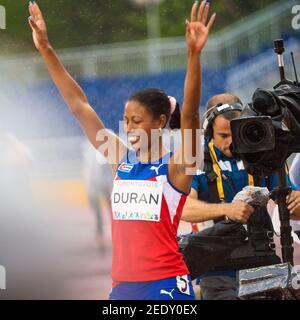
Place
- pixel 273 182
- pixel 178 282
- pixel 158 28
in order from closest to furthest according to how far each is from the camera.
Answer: pixel 178 282 → pixel 273 182 → pixel 158 28

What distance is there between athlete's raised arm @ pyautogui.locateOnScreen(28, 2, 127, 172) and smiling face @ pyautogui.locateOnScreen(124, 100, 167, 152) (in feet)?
0.58

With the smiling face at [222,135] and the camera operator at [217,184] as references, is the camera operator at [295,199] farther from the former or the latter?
the smiling face at [222,135]

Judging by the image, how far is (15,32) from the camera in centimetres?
521

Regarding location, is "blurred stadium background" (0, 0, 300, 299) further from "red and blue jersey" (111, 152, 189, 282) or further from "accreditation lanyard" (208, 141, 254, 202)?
"red and blue jersey" (111, 152, 189, 282)

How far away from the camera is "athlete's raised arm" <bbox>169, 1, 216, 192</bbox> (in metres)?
3.53

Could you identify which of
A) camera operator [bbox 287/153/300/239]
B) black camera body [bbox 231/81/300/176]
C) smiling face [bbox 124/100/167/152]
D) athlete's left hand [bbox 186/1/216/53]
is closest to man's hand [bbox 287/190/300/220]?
camera operator [bbox 287/153/300/239]

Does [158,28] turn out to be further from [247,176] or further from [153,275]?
[153,275]

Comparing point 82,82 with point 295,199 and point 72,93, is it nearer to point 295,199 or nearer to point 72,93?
point 72,93

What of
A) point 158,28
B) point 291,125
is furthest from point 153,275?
point 158,28

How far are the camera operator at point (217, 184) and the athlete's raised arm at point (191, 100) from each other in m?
0.61

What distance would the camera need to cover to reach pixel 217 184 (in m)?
4.54

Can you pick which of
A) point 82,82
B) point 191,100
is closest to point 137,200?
point 191,100
